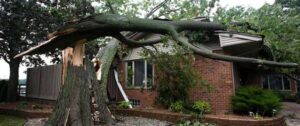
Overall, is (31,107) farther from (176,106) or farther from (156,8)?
(156,8)

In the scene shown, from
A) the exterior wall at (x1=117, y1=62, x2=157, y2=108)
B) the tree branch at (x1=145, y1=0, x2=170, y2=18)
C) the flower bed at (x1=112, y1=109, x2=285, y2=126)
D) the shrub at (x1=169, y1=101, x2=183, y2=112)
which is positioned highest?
the tree branch at (x1=145, y1=0, x2=170, y2=18)

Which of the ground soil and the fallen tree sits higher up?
the fallen tree

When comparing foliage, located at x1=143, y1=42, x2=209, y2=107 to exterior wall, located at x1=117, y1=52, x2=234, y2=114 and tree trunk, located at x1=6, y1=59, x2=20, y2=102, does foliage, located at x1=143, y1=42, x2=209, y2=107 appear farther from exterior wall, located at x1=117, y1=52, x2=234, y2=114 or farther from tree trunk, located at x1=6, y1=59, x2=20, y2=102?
tree trunk, located at x1=6, y1=59, x2=20, y2=102

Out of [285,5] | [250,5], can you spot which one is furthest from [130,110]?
[285,5]

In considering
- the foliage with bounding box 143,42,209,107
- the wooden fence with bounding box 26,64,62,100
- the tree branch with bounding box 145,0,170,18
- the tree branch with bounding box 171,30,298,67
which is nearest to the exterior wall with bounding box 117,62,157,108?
the foliage with bounding box 143,42,209,107

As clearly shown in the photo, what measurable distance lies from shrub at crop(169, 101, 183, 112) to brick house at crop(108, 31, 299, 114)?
94cm

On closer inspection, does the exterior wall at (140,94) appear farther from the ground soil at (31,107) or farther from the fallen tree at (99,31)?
the fallen tree at (99,31)

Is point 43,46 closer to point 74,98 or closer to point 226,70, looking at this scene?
point 74,98

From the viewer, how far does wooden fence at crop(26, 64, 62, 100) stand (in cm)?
1277

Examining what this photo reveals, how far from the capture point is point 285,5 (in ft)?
91.0

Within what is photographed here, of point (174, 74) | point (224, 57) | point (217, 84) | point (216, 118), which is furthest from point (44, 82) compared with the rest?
point (224, 57)

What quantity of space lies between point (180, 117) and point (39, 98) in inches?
348

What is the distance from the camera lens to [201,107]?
975 centimetres

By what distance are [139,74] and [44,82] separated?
204 inches
